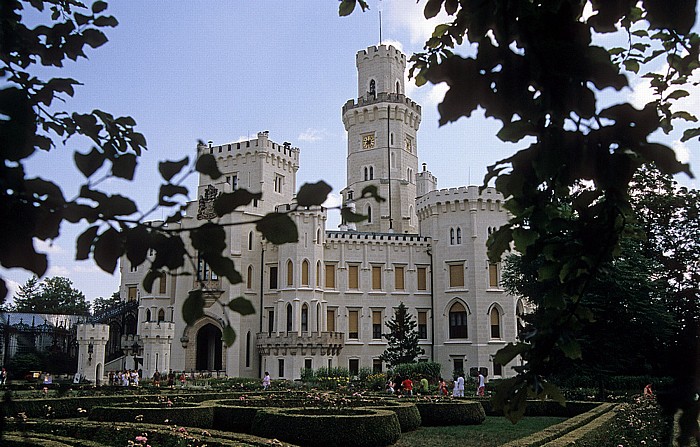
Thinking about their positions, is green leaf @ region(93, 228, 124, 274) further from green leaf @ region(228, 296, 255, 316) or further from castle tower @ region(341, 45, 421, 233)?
castle tower @ region(341, 45, 421, 233)

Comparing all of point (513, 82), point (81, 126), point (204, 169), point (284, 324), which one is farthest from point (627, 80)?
point (284, 324)

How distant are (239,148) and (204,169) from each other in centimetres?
4276

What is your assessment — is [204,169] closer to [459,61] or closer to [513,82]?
[459,61]

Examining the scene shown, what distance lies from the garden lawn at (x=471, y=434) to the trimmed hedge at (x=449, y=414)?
308mm

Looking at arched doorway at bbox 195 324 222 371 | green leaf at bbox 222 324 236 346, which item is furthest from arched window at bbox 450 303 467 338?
green leaf at bbox 222 324 236 346

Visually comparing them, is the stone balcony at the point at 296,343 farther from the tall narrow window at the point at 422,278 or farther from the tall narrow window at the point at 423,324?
the tall narrow window at the point at 422,278

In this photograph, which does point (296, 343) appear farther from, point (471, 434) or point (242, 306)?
point (242, 306)

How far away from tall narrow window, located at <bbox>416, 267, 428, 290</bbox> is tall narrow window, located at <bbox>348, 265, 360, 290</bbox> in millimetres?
3876

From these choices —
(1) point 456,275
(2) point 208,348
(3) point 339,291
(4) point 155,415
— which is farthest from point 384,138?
(4) point 155,415

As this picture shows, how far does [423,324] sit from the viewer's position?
41.5 metres

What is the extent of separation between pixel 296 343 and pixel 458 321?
32.9ft

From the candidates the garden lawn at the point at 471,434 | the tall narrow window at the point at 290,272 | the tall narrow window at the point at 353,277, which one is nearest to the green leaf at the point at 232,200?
the garden lawn at the point at 471,434

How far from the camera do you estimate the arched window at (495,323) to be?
39406 millimetres

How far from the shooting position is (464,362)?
39.2 meters
